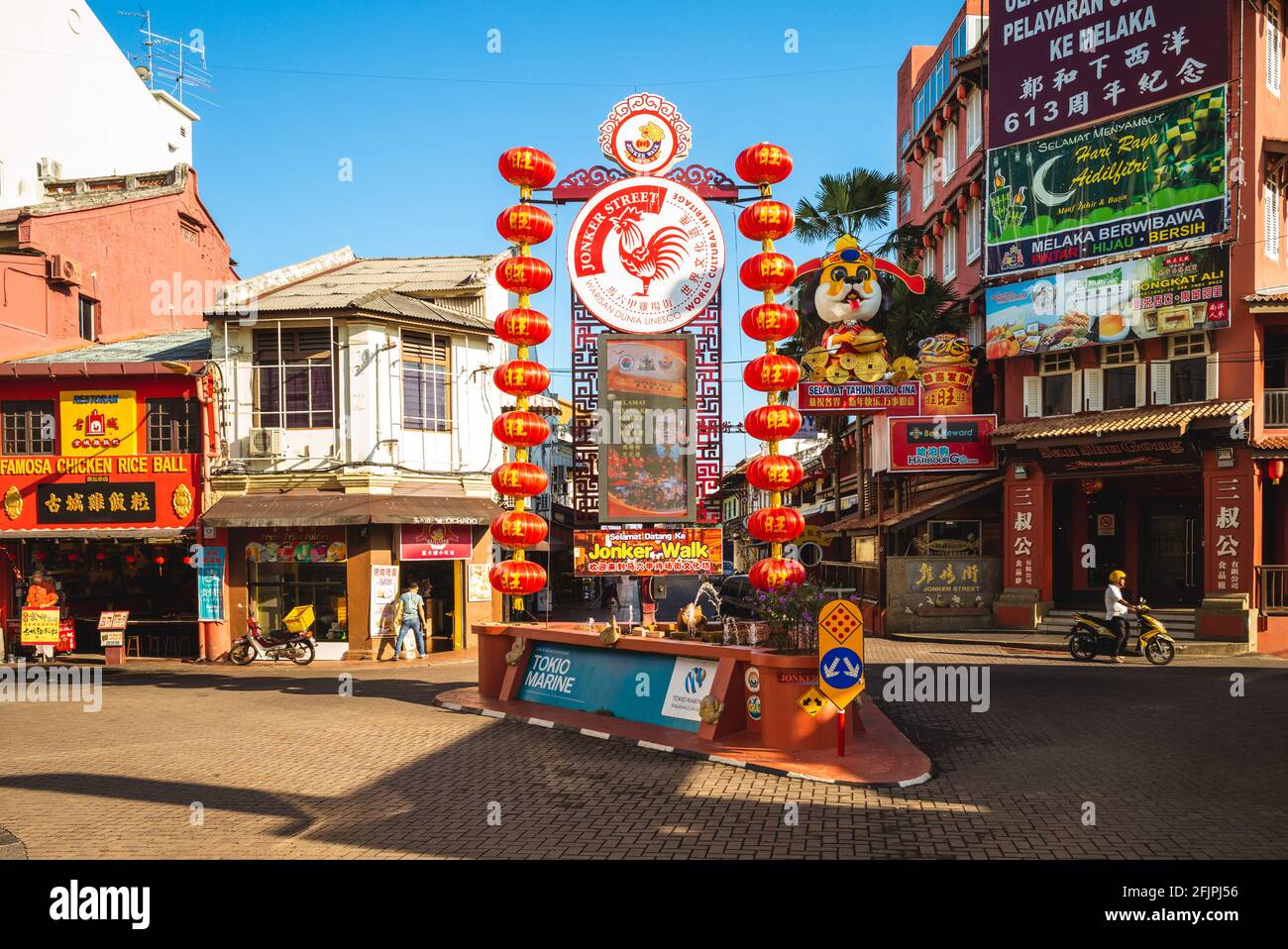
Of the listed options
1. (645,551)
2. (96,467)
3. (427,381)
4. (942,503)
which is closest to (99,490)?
(96,467)

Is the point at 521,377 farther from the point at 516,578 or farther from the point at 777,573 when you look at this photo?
the point at 777,573

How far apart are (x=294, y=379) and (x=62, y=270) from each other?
33.5 feet

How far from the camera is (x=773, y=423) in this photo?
47.1 ft

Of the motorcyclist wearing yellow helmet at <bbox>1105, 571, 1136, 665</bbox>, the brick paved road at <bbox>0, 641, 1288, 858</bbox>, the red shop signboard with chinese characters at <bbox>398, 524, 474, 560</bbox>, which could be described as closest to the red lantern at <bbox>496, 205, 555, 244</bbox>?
the brick paved road at <bbox>0, 641, 1288, 858</bbox>

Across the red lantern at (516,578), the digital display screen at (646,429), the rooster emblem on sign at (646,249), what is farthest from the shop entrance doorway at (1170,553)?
the red lantern at (516,578)

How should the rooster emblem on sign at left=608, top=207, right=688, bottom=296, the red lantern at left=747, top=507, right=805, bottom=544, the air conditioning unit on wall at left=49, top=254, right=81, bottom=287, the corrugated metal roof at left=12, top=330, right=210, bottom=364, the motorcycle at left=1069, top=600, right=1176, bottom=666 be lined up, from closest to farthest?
the red lantern at left=747, top=507, right=805, bottom=544
the rooster emblem on sign at left=608, top=207, right=688, bottom=296
the motorcycle at left=1069, top=600, right=1176, bottom=666
the corrugated metal roof at left=12, top=330, right=210, bottom=364
the air conditioning unit on wall at left=49, top=254, right=81, bottom=287

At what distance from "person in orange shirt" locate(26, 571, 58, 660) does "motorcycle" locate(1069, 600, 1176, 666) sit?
78.7ft

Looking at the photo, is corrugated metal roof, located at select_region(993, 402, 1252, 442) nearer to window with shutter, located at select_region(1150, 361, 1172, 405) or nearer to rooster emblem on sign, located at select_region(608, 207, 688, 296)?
window with shutter, located at select_region(1150, 361, 1172, 405)

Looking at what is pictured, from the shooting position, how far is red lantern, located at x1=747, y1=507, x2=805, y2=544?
14.2 m

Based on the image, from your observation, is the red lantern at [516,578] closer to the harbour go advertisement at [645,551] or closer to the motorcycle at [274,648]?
the harbour go advertisement at [645,551]

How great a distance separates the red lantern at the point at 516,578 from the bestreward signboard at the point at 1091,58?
63.7ft

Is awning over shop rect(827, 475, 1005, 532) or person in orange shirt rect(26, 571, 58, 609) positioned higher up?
awning over shop rect(827, 475, 1005, 532)

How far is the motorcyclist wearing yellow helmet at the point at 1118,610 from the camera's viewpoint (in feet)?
63.4
